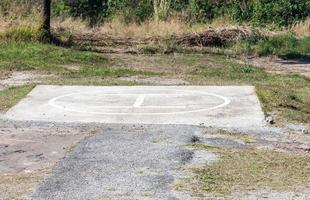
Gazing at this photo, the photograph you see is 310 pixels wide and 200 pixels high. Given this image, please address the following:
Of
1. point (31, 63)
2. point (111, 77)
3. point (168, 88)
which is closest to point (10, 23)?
point (31, 63)

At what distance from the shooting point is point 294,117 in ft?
36.1

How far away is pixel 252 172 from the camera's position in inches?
294

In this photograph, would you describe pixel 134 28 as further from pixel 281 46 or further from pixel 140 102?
pixel 140 102

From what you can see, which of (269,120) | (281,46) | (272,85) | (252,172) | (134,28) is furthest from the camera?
(134,28)

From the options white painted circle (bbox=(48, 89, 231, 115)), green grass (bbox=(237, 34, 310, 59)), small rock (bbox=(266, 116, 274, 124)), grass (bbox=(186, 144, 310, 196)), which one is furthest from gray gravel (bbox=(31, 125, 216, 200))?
green grass (bbox=(237, 34, 310, 59))

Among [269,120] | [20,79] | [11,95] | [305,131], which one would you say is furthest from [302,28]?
[305,131]

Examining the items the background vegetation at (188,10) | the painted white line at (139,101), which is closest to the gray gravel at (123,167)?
the painted white line at (139,101)

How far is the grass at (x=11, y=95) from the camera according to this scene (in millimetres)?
12016

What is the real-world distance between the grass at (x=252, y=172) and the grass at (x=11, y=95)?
15.1ft

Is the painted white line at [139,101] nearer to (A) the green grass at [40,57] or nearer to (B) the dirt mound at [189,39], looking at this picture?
(A) the green grass at [40,57]

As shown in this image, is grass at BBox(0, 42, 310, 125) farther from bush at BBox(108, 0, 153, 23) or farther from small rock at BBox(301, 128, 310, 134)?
bush at BBox(108, 0, 153, 23)

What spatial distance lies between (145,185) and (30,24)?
52.4 ft

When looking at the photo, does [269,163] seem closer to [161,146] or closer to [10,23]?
[161,146]

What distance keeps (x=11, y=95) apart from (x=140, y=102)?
2.44 meters
